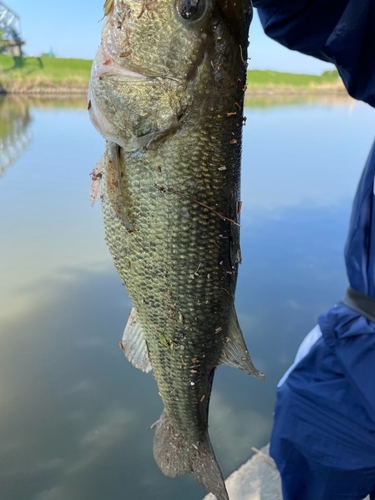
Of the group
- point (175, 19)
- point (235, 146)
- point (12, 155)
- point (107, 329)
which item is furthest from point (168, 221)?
point (12, 155)

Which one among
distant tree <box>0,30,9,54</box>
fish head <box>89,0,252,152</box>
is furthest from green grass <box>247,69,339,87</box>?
fish head <box>89,0,252,152</box>

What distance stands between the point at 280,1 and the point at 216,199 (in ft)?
2.12

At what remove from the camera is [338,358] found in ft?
4.14

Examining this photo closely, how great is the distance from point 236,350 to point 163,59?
2.15 ft

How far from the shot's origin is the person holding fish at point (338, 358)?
111 cm

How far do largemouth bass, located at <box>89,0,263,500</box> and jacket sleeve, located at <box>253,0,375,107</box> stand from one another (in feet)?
1.45

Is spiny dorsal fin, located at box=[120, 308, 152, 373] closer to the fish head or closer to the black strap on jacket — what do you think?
the fish head

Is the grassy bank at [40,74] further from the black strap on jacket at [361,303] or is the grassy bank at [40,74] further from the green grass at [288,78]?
the black strap on jacket at [361,303]

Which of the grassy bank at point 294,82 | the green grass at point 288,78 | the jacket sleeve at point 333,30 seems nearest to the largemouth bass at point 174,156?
the jacket sleeve at point 333,30

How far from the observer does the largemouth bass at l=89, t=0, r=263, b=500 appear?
73 centimetres

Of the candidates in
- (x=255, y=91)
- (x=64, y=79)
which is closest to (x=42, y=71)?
(x=64, y=79)

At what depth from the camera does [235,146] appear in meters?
0.79

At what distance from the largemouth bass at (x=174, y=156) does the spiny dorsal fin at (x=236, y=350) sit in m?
0.04

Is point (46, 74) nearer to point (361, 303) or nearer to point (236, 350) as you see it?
point (361, 303)
